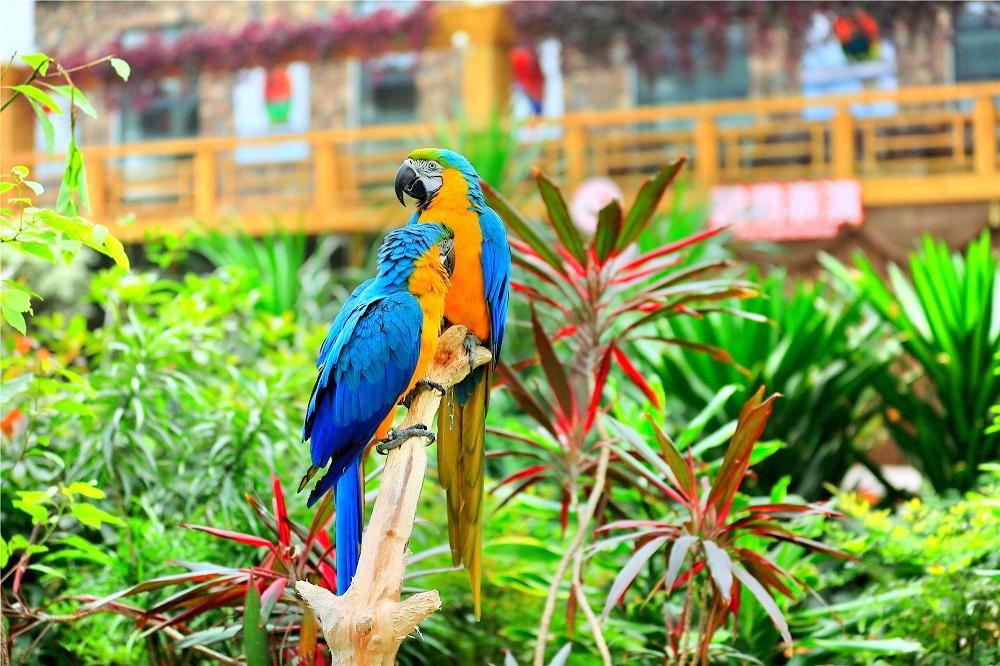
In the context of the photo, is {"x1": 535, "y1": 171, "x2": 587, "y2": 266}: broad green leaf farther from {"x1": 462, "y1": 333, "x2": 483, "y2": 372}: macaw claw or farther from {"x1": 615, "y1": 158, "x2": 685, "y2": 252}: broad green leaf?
{"x1": 462, "y1": 333, "x2": 483, "y2": 372}: macaw claw

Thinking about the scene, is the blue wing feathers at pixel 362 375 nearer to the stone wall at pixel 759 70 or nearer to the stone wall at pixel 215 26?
the stone wall at pixel 759 70

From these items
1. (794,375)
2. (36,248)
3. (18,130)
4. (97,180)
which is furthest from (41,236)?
(18,130)

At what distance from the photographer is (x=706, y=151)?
832 centimetres

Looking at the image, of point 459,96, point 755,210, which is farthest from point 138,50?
point 755,210

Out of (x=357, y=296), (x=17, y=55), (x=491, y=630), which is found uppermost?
(x=17, y=55)

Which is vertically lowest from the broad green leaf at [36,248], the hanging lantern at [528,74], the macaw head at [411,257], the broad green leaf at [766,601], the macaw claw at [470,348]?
the broad green leaf at [766,601]

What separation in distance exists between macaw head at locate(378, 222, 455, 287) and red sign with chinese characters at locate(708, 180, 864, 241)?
6.22 m

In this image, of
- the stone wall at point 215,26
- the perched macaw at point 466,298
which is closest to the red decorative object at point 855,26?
the stone wall at point 215,26

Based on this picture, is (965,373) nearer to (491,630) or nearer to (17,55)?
(491,630)

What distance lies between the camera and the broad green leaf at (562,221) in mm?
2680

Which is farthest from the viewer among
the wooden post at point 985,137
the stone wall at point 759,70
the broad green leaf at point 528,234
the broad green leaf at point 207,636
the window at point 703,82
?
the window at point 703,82

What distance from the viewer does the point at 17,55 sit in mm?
2207

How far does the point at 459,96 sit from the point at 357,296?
9342mm

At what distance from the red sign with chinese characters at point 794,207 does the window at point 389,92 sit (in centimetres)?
437
